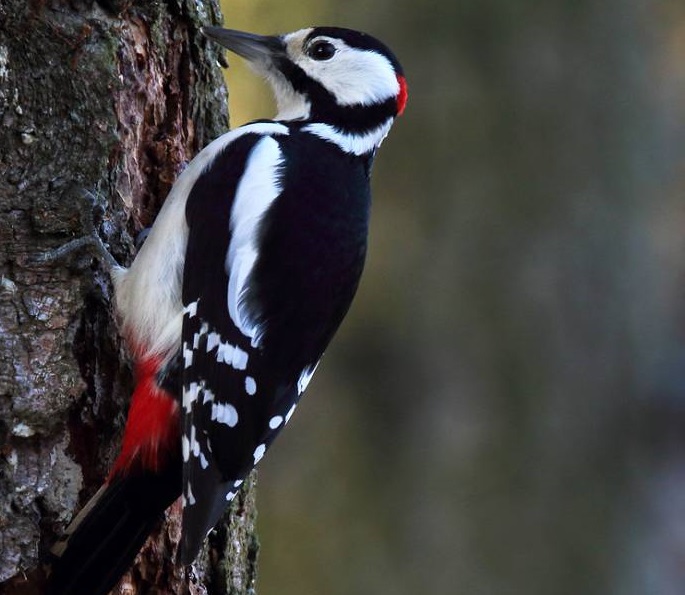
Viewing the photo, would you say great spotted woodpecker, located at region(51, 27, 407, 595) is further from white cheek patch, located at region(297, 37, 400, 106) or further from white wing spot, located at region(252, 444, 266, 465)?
white cheek patch, located at region(297, 37, 400, 106)

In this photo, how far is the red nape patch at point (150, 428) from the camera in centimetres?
268

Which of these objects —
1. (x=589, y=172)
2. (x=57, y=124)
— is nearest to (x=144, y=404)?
(x=57, y=124)

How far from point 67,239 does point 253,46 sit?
98cm

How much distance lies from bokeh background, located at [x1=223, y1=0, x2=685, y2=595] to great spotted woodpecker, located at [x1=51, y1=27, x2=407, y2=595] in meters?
1.59

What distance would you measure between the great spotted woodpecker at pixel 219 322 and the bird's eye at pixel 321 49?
0.41 metres

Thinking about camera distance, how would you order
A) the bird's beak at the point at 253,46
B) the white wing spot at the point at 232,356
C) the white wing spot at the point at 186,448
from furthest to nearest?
the bird's beak at the point at 253,46, the white wing spot at the point at 232,356, the white wing spot at the point at 186,448

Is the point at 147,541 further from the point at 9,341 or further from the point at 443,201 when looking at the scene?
the point at 443,201

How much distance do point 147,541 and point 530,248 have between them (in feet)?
7.68

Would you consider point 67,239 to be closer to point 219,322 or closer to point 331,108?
point 219,322

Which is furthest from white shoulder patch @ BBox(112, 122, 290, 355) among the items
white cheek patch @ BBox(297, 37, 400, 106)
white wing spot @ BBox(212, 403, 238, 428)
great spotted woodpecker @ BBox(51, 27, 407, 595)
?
white cheek patch @ BBox(297, 37, 400, 106)

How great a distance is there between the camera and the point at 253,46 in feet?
11.3

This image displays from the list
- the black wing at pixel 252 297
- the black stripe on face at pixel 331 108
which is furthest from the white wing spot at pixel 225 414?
the black stripe on face at pixel 331 108

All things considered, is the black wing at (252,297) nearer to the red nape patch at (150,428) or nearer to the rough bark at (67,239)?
the red nape patch at (150,428)

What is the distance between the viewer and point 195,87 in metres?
3.26
